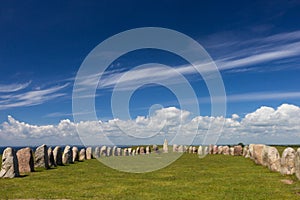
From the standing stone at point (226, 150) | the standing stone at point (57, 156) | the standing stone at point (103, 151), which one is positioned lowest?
the standing stone at point (226, 150)

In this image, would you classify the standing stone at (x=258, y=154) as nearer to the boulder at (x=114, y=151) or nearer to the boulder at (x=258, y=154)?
the boulder at (x=258, y=154)

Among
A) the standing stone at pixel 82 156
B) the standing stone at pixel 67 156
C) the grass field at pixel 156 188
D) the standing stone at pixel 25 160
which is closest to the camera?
the grass field at pixel 156 188

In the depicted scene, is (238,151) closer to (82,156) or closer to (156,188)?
(82,156)

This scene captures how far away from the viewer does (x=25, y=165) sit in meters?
22.8

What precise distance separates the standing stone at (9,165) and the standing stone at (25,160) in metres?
2.52

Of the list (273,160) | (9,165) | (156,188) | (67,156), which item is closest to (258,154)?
(273,160)

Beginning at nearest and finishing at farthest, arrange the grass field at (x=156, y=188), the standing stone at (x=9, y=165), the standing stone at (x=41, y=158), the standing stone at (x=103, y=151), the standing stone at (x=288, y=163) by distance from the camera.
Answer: the grass field at (x=156, y=188) → the standing stone at (x=288, y=163) → the standing stone at (x=9, y=165) → the standing stone at (x=41, y=158) → the standing stone at (x=103, y=151)

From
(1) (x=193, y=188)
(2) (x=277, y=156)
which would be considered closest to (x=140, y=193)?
(1) (x=193, y=188)

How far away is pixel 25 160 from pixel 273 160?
15.7 m

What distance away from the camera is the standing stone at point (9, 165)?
19.7 meters

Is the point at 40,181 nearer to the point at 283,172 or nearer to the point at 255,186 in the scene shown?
the point at 255,186

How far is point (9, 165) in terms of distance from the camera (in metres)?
19.8

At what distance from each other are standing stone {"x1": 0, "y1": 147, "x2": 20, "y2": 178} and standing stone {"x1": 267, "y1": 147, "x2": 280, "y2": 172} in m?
15.2

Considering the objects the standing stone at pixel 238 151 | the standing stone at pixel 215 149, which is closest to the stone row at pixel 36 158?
the standing stone at pixel 238 151
